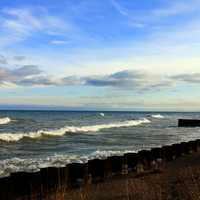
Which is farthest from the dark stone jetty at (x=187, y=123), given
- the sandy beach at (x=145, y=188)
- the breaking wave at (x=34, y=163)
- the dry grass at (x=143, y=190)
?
the dry grass at (x=143, y=190)

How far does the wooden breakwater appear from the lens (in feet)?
30.7

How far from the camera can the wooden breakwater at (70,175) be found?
936cm

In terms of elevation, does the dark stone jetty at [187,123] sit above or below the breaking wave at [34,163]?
above

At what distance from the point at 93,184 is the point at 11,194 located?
250 cm

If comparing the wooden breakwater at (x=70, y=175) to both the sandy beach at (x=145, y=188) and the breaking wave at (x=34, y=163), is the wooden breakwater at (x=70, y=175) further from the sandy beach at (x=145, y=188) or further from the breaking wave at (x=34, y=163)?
the breaking wave at (x=34, y=163)

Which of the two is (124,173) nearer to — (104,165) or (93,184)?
(104,165)

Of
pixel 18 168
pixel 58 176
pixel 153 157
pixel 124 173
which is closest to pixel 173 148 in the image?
pixel 153 157

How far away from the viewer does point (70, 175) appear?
36.2 feet

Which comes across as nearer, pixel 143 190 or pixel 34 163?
pixel 143 190

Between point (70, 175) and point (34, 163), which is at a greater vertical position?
point (70, 175)

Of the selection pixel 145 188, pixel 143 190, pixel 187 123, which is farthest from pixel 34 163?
pixel 187 123

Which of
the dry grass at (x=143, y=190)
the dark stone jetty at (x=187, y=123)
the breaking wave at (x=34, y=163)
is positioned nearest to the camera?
the dry grass at (x=143, y=190)

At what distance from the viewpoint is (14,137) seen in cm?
3017

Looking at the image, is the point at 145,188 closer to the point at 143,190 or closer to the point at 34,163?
the point at 143,190
